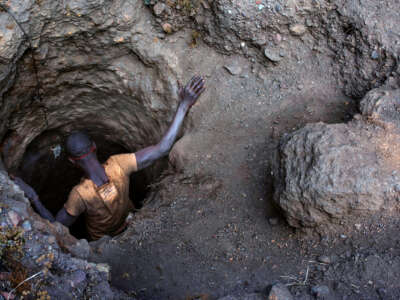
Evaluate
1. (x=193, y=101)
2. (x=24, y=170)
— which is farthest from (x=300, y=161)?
(x=24, y=170)

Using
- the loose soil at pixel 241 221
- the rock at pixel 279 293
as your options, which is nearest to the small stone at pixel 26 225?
the loose soil at pixel 241 221

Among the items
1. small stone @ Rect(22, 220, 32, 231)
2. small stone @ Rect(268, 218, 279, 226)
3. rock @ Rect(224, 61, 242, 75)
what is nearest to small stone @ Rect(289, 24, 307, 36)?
rock @ Rect(224, 61, 242, 75)

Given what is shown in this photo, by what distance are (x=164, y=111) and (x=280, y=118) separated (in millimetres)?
1290

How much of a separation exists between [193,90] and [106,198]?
1341 millimetres

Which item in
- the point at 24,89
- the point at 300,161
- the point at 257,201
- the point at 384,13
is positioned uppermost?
the point at 384,13

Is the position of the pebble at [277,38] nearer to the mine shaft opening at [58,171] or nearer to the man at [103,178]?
the man at [103,178]

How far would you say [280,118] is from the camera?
309cm

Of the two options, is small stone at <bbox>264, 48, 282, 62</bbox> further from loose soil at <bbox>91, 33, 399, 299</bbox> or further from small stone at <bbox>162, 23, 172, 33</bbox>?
small stone at <bbox>162, 23, 172, 33</bbox>

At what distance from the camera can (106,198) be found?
11.0 feet

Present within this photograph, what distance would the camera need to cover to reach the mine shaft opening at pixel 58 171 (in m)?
4.51

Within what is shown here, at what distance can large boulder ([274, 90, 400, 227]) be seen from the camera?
2.05m

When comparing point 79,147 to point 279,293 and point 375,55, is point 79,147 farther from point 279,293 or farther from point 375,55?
point 375,55

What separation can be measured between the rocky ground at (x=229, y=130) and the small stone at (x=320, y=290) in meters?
0.01

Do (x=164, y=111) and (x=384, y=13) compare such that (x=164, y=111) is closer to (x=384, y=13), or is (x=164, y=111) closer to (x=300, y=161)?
(x=300, y=161)
